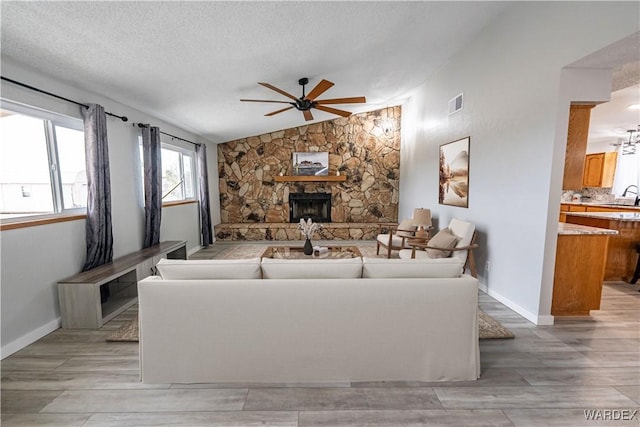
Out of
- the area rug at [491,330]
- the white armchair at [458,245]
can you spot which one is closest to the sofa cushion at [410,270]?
the area rug at [491,330]

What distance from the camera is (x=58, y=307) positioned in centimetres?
265

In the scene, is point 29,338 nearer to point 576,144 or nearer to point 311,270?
point 311,270

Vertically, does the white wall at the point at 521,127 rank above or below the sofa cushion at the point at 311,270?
above

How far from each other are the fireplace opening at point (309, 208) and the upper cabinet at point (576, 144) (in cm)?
487

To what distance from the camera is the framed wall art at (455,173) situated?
12.8ft

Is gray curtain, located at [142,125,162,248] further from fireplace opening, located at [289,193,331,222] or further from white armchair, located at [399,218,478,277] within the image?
white armchair, located at [399,218,478,277]

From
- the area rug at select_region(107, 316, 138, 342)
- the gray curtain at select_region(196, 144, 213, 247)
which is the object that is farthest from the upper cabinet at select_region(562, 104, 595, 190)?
the gray curtain at select_region(196, 144, 213, 247)

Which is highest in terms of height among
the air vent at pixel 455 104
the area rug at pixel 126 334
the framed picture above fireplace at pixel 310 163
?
the air vent at pixel 455 104

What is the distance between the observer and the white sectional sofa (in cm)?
178

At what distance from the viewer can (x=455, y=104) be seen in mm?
4172

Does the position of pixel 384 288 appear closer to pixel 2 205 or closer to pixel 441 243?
pixel 441 243

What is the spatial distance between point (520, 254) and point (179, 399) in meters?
3.24

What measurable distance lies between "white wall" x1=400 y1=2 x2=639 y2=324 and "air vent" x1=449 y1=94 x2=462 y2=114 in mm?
85

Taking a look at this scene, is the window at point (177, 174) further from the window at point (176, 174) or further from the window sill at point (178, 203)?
the window sill at point (178, 203)
